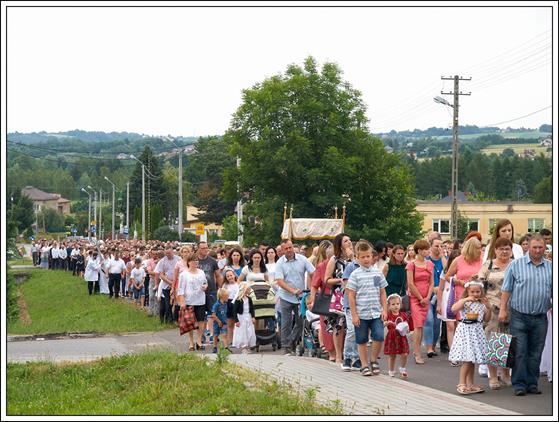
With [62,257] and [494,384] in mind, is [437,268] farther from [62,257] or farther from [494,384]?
[62,257]

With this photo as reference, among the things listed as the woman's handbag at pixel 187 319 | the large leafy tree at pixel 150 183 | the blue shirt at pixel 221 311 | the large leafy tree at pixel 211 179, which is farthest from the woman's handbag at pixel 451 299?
the large leafy tree at pixel 211 179

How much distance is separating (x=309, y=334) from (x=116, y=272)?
75.6 feet

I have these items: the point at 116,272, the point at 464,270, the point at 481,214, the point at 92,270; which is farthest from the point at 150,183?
the point at 464,270

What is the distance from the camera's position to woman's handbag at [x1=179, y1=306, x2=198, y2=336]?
20828mm

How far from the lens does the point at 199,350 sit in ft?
68.7

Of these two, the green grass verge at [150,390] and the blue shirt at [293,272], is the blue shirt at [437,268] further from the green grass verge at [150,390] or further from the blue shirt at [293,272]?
the green grass verge at [150,390]

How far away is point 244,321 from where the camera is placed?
2011 cm

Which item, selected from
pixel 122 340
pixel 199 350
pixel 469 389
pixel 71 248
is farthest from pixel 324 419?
pixel 71 248

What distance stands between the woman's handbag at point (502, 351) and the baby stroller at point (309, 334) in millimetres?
4992

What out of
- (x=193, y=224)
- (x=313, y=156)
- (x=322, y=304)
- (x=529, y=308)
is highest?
(x=313, y=156)

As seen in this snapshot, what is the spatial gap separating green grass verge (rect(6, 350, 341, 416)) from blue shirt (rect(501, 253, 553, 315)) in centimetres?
294

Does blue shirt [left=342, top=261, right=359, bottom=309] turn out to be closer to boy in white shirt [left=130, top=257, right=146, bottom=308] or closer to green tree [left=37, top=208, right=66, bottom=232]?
boy in white shirt [left=130, top=257, right=146, bottom=308]

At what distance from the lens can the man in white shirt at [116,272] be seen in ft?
132

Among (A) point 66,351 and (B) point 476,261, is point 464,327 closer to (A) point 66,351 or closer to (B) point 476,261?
(B) point 476,261
